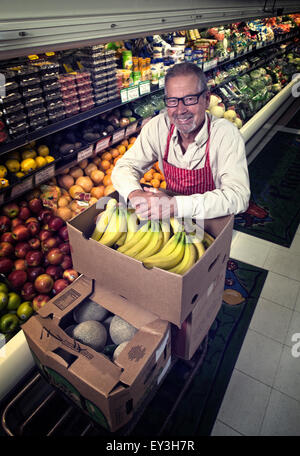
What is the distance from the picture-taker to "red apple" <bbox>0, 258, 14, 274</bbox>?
76.6 inches

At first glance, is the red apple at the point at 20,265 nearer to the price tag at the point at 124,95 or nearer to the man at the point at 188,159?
the man at the point at 188,159

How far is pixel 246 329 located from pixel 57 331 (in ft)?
5.03

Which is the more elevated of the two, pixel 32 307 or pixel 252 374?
pixel 32 307

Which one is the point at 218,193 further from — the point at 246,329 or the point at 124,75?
the point at 124,75

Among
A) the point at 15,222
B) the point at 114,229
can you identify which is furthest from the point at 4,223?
the point at 114,229

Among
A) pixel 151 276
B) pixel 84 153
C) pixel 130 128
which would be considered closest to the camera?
pixel 151 276

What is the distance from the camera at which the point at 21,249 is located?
6.73ft

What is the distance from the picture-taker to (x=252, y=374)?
6.42ft

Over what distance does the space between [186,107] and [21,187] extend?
1.19 m

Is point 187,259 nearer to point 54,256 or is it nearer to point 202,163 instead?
point 202,163

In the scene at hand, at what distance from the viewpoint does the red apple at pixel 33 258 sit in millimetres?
2037

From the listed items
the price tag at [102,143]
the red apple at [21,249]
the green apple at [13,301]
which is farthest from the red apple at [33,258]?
the price tag at [102,143]

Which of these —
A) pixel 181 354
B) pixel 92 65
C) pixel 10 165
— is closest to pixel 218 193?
pixel 181 354

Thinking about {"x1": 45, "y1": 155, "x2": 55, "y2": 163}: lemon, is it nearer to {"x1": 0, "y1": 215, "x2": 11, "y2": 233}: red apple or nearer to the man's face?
{"x1": 0, "y1": 215, "x2": 11, "y2": 233}: red apple
